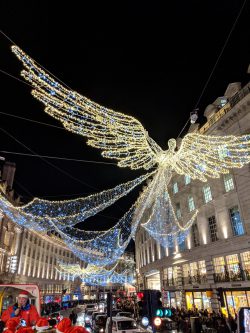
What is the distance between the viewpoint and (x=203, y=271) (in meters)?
27.0

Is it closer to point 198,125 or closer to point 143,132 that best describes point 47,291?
point 198,125

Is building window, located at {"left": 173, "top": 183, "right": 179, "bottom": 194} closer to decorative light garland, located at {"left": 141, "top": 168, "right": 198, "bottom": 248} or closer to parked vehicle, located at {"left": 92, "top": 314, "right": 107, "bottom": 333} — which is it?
decorative light garland, located at {"left": 141, "top": 168, "right": 198, "bottom": 248}

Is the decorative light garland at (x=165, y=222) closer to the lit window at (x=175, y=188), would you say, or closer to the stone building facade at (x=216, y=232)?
the stone building facade at (x=216, y=232)

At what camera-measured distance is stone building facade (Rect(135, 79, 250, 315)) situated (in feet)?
72.8

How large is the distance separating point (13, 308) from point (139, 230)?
142 ft

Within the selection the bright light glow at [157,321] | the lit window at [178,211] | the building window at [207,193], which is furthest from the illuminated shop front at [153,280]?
the bright light glow at [157,321]

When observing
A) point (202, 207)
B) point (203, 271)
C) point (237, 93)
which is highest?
point (237, 93)

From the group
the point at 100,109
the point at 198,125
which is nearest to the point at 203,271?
the point at 198,125

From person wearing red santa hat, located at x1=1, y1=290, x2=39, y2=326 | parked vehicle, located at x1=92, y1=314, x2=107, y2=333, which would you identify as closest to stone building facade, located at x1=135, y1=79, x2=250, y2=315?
parked vehicle, located at x1=92, y1=314, x2=107, y2=333

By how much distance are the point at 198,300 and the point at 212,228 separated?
7005 millimetres

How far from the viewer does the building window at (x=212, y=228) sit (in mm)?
26169

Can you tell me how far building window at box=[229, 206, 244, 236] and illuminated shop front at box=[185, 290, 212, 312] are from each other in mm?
6289

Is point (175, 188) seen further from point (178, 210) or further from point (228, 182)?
point (228, 182)

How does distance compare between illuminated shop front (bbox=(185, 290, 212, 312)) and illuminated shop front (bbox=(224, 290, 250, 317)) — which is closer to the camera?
illuminated shop front (bbox=(224, 290, 250, 317))
